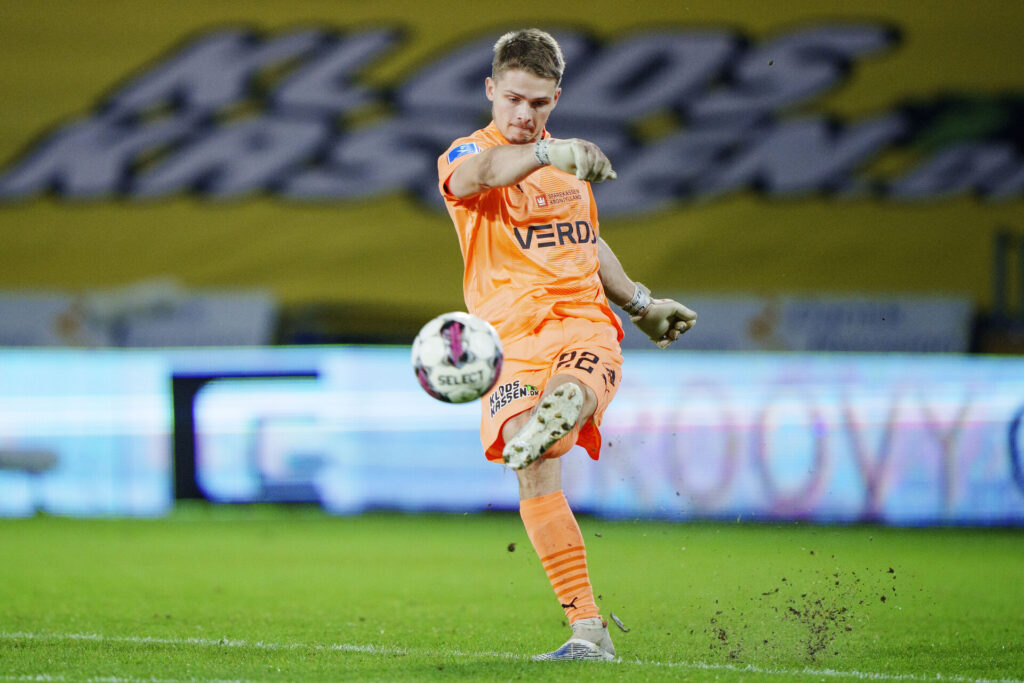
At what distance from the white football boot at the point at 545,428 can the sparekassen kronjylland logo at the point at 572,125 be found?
11.3 meters

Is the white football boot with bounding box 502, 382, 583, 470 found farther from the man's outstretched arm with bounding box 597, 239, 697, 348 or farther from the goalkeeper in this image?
the man's outstretched arm with bounding box 597, 239, 697, 348

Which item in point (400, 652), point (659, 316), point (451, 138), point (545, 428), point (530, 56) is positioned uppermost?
point (451, 138)

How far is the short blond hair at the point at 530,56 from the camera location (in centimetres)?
417

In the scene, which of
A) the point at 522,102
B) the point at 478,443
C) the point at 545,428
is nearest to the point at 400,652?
the point at 545,428

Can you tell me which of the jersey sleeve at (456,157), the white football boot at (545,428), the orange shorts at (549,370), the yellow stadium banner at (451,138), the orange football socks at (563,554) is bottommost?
the orange football socks at (563,554)

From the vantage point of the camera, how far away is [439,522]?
32.2ft

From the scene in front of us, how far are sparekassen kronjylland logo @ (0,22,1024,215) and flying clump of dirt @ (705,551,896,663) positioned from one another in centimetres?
852

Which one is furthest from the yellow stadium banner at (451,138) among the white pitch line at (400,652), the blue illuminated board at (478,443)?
the white pitch line at (400,652)

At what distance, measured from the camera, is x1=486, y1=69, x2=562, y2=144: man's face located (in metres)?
4.18

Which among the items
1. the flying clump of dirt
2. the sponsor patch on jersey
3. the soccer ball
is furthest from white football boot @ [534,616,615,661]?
the sponsor patch on jersey

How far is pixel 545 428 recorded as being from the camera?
13.0ft

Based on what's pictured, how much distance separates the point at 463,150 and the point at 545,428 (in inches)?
39.0

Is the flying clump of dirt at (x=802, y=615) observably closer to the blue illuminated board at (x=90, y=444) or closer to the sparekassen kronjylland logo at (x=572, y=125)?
the blue illuminated board at (x=90, y=444)

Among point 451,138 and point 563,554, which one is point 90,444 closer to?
point 563,554
